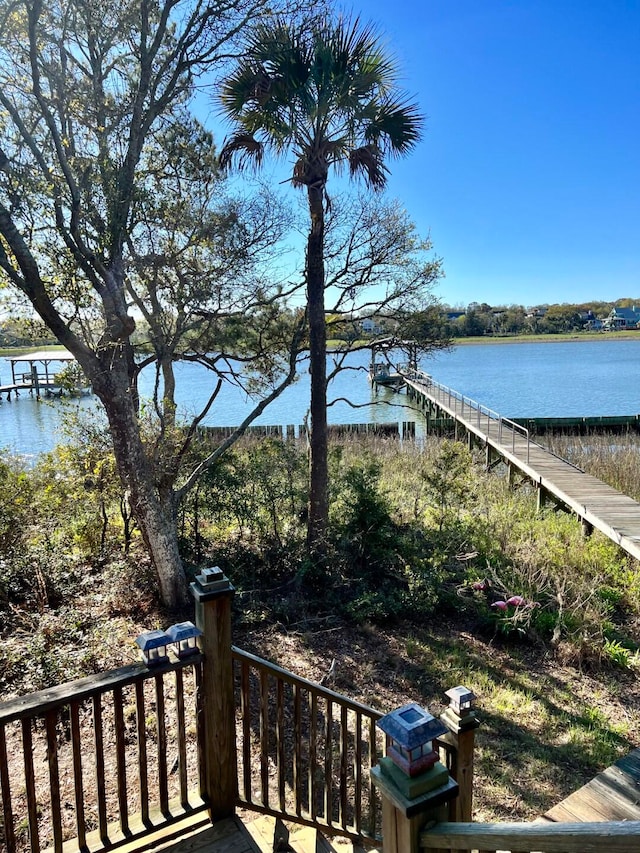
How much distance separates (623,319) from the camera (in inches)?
3081

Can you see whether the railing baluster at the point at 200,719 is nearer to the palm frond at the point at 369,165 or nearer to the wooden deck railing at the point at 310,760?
the wooden deck railing at the point at 310,760

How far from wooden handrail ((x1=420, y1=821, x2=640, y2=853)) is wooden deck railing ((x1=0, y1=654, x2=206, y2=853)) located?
49.5 inches

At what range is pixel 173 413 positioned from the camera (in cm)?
603

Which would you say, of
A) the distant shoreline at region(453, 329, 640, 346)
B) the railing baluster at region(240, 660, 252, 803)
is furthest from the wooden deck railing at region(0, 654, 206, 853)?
the distant shoreline at region(453, 329, 640, 346)

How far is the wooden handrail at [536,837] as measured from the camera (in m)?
1.07

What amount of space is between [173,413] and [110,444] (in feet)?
2.42

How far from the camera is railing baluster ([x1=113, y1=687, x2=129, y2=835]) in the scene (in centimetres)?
210

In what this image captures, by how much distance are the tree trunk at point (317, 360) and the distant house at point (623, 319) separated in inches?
3091

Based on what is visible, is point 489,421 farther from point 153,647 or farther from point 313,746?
point 153,647

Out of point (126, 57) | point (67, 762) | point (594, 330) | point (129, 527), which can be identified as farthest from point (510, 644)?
point (594, 330)

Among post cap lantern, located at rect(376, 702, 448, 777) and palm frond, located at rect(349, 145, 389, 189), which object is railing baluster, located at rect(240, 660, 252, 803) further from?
palm frond, located at rect(349, 145, 389, 189)

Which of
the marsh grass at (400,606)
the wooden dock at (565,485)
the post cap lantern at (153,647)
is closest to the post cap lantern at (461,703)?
the post cap lantern at (153,647)

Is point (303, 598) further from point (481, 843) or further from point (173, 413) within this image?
point (481, 843)

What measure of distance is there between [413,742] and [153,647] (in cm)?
121
